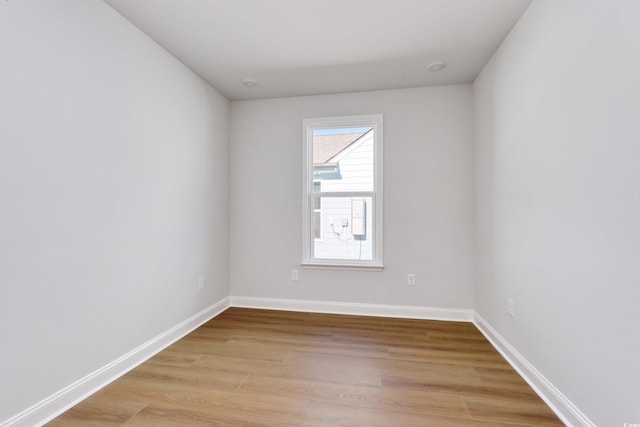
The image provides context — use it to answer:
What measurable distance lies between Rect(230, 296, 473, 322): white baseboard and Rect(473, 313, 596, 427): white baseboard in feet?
1.70

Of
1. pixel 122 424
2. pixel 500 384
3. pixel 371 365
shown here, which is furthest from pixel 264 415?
pixel 500 384

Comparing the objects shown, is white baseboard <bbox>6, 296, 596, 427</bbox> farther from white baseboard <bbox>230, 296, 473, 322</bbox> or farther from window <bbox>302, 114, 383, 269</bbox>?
window <bbox>302, 114, 383, 269</bbox>

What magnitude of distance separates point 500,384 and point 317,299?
194 centimetres

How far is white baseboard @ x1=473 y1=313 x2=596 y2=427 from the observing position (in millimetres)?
1488

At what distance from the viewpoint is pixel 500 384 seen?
1918 millimetres

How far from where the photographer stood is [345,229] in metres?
3.42

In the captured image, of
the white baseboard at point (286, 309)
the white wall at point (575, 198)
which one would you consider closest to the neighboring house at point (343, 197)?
the white baseboard at point (286, 309)

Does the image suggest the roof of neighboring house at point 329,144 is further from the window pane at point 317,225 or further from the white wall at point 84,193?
the white wall at point 84,193

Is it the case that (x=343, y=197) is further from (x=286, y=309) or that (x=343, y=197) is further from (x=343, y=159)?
(x=286, y=309)

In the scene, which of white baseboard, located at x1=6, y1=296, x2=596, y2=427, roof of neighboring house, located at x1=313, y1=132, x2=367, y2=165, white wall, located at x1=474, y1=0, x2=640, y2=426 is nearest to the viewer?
white wall, located at x1=474, y1=0, x2=640, y2=426

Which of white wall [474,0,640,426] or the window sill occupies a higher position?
white wall [474,0,640,426]

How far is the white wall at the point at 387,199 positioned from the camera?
3.13m

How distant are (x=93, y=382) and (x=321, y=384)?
1.47 m

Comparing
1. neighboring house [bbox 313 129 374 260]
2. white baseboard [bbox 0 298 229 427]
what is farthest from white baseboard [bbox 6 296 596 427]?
neighboring house [bbox 313 129 374 260]
